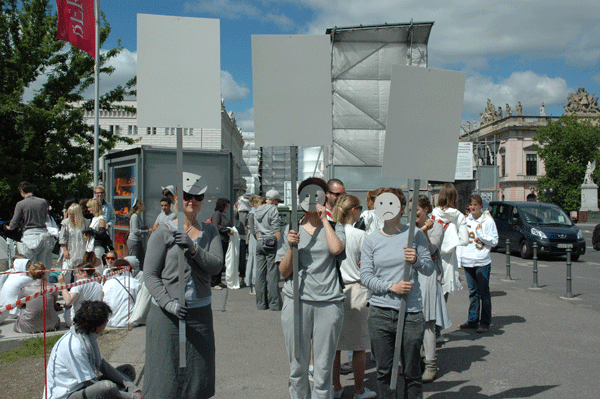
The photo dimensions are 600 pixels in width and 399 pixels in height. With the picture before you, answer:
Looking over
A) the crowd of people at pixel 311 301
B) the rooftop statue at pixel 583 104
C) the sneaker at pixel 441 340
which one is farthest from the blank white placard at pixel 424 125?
the rooftop statue at pixel 583 104

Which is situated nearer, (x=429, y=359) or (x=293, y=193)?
(x=293, y=193)

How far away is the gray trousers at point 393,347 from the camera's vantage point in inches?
166

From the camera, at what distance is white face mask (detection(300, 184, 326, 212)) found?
4.11 m

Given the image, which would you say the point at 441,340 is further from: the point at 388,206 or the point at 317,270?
the point at 317,270

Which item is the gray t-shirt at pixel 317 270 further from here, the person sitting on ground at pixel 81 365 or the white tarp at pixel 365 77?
the white tarp at pixel 365 77

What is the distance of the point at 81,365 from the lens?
13.8 feet

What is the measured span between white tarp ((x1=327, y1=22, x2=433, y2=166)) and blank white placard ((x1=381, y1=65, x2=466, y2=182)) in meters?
13.6

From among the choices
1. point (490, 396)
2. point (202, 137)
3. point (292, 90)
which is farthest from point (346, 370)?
point (202, 137)

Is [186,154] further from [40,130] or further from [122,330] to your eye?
[40,130]

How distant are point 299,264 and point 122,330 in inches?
171

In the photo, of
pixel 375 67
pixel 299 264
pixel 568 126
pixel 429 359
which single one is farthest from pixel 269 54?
pixel 568 126

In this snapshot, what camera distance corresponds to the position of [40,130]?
702 inches

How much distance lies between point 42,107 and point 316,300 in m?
16.9

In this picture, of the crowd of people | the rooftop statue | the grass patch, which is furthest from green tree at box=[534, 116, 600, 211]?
the grass patch
